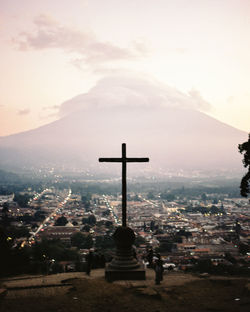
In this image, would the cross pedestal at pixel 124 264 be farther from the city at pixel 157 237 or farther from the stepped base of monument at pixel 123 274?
the city at pixel 157 237

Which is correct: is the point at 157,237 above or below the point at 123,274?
below

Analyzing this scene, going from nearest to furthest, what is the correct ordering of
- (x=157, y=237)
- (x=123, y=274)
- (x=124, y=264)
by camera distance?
(x=123, y=274)
(x=124, y=264)
(x=157, y=237)

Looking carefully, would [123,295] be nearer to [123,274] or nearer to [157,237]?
[123,274]

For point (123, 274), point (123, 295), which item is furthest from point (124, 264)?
point (123, 295)

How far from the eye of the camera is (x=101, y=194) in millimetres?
146625

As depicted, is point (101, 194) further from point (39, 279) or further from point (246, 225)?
point (39, 279)

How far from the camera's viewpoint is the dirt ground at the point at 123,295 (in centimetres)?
887

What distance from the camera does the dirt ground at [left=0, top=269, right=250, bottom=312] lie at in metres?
8.87

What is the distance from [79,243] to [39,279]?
3767 centimetres

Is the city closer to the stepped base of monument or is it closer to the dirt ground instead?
the stepped base of monument

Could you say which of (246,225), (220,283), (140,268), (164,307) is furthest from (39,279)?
(246,225)

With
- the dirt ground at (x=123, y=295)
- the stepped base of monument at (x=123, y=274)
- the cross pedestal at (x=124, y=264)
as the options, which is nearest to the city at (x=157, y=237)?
the cross pedestal at (x=124, y=264)

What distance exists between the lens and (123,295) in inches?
386

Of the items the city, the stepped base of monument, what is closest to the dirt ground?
the stepped base of monument
